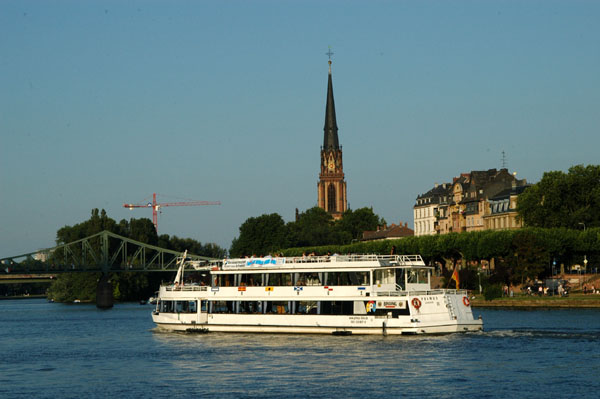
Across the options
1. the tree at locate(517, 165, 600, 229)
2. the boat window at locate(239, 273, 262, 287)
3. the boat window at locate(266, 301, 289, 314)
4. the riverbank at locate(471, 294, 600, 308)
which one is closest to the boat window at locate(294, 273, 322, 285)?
the boat window at locate(266, 301, 289, 314)

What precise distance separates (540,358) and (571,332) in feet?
38.4

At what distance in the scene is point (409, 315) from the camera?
60875mm

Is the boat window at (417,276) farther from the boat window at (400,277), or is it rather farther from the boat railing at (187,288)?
the boat railing at (187,288)

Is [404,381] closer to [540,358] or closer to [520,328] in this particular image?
[540,358]

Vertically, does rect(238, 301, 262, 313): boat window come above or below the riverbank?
below

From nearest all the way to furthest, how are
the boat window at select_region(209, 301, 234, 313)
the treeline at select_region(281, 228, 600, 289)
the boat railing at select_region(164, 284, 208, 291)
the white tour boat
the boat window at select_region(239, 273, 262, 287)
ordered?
the white tour boat
the boat window at select_region(239, 273, 262, 287)
the boat window at select_region(209, 301, 234, 313)
the boat railing at select_region(164, 284, 208, 291)
the treeline at select_region(281, 228, 600, 289)

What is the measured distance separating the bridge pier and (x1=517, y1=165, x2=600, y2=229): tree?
5783 centimetres

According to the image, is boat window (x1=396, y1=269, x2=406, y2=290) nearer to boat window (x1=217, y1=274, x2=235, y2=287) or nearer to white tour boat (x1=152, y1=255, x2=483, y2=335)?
white tour boat (x1=152, y1=255, x2=483, y2=335)

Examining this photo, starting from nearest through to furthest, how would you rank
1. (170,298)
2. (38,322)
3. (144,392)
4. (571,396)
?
(571,396) < (144,392) < (170,298) < (38,322)

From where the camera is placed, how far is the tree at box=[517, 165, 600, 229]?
132m

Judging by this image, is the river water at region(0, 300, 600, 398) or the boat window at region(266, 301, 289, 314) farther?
the boat window at region(266, 301, 289, 314)

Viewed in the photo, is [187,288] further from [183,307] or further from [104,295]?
[104,295]

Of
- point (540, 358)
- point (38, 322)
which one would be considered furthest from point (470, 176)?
point (540, 358)

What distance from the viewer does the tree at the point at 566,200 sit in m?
132
